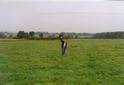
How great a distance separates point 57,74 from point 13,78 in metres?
1.84

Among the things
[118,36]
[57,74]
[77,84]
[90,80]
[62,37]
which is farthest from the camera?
[118,36]

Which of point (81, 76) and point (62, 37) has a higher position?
point (62, 37)

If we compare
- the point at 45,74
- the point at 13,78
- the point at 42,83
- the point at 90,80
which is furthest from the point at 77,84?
the point at 13,78

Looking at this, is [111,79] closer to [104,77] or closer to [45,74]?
[104,77]

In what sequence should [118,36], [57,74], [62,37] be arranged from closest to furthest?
[57,74], [62,37], [118,36]

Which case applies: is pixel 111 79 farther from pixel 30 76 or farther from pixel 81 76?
pixel 30 76

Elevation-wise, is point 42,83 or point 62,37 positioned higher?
point 62,37

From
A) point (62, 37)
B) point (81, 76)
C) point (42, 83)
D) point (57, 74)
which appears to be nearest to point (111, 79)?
point (81, 76)

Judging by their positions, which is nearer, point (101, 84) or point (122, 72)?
point (101, 84)

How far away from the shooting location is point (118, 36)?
144 ft

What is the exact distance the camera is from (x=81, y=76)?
231 inches

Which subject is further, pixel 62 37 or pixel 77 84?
pixel 62 37

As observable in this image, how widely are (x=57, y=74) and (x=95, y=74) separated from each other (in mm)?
1685

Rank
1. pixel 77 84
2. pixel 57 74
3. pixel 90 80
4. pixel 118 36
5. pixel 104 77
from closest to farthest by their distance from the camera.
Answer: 1. pixel 77 84
2. pixel 90 80
3. pixel 104 77
4. pixel 57 74
5. pixel 118 36
